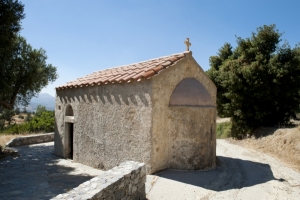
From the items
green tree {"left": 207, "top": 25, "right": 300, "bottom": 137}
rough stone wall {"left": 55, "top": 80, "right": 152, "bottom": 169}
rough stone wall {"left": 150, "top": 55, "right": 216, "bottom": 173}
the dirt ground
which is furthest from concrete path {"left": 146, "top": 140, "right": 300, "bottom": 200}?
green tree {"left": 207, "top": 25, "right": 300, "bottom": 137}

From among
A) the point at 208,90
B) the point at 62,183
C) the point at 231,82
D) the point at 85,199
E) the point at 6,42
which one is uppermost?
the point at 6,42

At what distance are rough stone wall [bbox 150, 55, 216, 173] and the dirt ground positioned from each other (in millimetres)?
4392

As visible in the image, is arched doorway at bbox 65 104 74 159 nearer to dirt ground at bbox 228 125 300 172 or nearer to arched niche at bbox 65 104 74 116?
arched niche at bbox 65 104 74 116

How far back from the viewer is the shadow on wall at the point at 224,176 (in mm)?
6027

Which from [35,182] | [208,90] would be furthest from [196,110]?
[35,182]

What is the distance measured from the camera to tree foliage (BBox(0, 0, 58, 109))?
891cm

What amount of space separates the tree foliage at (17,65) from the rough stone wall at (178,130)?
6721 mm

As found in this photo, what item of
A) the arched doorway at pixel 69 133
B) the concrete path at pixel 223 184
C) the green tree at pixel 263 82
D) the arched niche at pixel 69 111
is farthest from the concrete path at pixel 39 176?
the green tree at pixel 263 82

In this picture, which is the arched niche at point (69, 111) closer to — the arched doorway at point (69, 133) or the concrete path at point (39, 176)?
the arched doorway at point (69, 133)

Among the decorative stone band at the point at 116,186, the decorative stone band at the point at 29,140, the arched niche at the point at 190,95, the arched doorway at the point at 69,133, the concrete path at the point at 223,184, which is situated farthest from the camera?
the decorative stone band at the point at 29,140

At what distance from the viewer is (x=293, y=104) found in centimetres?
1420

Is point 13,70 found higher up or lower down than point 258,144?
higher up

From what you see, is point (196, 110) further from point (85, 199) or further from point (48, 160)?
point (48, 160)

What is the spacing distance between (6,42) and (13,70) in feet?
5.68
